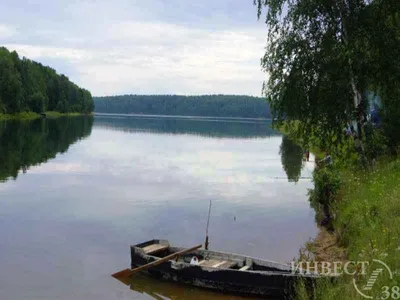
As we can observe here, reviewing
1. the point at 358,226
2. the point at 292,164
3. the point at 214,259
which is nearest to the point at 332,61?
the point at 358,226

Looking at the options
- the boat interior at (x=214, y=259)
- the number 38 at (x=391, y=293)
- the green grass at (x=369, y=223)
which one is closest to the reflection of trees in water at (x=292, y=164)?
the green grass at (x=369, y=223)

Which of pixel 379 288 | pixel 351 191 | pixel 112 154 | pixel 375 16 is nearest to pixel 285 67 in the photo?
pixel 375 16

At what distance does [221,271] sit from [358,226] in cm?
481

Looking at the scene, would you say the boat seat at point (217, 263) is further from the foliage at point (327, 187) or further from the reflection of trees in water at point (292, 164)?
the reflection of trees in water at point (292, 164)

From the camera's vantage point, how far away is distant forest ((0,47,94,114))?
104 meters

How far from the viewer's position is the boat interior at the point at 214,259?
1354 centimetres

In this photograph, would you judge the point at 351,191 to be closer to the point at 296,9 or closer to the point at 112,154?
the point at 296,9

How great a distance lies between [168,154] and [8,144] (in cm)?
1788

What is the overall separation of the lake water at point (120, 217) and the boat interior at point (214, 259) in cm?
101

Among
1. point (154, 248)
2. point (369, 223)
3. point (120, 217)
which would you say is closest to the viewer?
point (369, 223)

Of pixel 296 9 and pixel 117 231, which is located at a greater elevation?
pixel 296 9

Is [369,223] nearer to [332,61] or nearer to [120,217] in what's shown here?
[332,61]

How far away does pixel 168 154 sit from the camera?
50.5 m

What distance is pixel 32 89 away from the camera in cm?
12412
